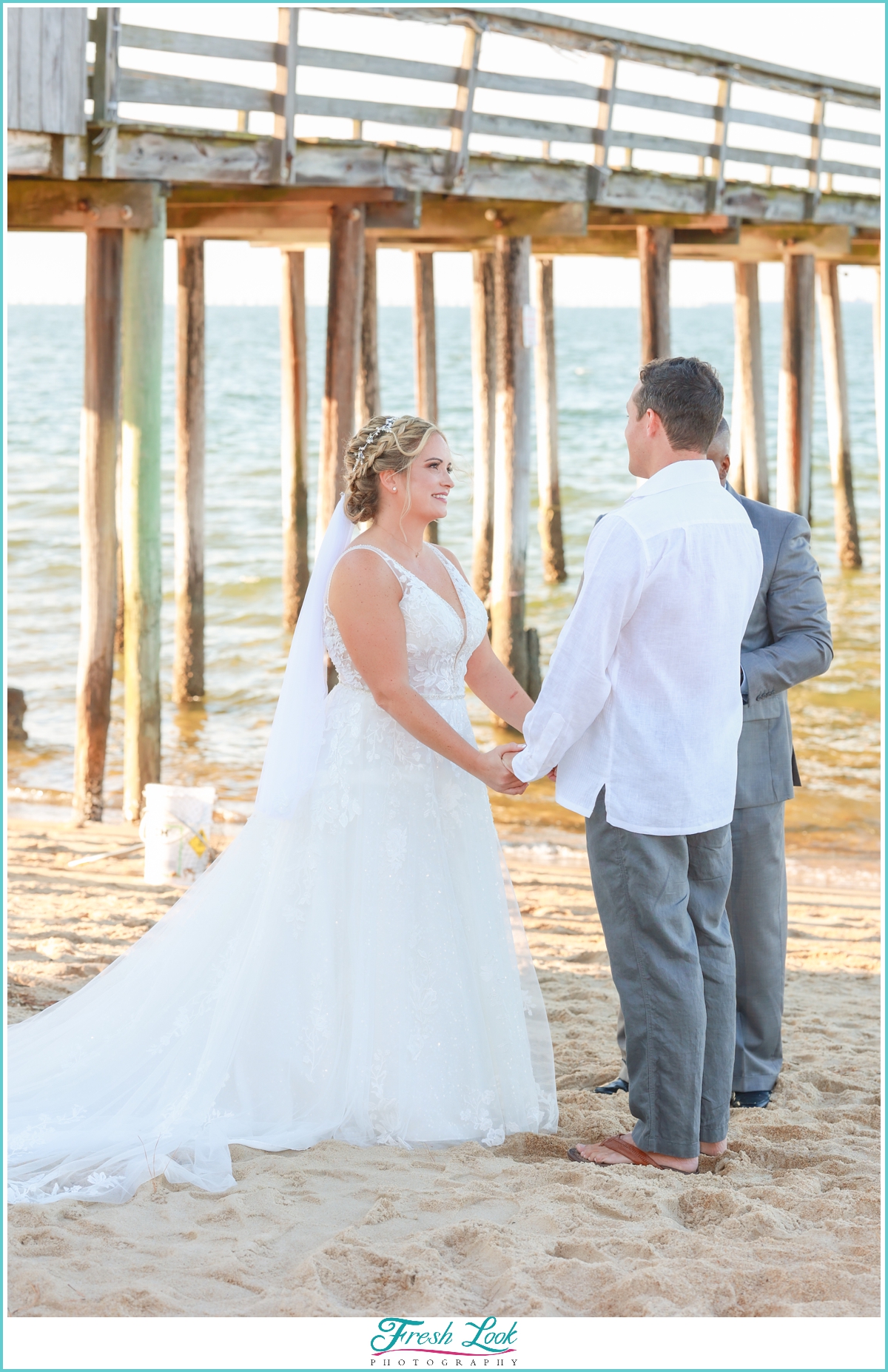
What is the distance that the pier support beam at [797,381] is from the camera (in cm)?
1361

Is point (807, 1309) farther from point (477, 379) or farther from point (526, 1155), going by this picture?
point (477, 379)

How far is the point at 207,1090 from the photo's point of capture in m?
3.58

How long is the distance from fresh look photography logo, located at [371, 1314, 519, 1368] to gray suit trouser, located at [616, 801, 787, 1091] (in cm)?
143

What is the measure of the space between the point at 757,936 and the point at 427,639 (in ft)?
4.35

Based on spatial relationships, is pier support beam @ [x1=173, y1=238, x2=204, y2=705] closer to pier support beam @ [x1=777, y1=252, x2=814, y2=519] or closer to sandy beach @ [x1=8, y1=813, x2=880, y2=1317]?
pier support beam @ [x1=777, y1=252, x2=814, y2=519]

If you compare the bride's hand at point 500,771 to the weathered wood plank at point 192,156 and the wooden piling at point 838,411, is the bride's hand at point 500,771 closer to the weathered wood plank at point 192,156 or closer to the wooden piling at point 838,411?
the weathered wood plank at point 192,156

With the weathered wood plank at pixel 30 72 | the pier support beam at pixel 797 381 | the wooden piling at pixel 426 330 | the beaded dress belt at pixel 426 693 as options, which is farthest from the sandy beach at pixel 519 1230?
the pier support beam at pixel 797 381

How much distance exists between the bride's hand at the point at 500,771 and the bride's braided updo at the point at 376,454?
802 mm

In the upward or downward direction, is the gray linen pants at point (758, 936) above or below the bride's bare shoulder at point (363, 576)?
Answer: below

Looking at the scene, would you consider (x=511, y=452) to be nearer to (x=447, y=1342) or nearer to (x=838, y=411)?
(x=447, y=1342)

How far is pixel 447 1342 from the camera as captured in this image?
265 cm

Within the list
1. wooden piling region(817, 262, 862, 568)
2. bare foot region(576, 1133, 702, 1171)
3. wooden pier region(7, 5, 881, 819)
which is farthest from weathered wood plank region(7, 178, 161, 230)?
wooden piling region(817, 262, 862, 568)

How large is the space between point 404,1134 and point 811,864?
4.82 metres

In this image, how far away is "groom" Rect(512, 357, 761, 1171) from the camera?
127 inches
